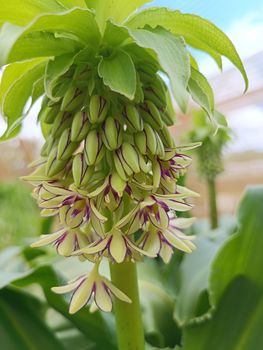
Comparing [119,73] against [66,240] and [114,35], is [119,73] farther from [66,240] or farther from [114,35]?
[66,240]

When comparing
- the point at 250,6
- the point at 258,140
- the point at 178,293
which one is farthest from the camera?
the point at 258,140

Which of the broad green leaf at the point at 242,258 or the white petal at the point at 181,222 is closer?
the white petal at the point at 181,222

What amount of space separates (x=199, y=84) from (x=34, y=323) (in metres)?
0.43

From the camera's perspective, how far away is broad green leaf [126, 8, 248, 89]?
456mm

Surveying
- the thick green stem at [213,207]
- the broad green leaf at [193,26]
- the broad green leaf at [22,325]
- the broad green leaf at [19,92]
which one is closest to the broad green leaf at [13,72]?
the broad green leaf at [19,92]

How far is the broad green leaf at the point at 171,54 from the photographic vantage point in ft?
1.21

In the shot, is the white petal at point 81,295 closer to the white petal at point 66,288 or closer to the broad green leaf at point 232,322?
the white petal at point 66,288

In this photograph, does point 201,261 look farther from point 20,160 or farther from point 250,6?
point 20,160

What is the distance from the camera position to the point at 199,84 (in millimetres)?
474

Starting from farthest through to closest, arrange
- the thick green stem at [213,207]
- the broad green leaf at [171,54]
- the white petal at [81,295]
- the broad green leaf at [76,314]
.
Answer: the thick green stem at [213,207], the broad green leaf at [76,314], the white petal at [81,295], the broad green leaf at [171,54]

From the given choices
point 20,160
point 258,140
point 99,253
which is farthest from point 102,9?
point 20,160

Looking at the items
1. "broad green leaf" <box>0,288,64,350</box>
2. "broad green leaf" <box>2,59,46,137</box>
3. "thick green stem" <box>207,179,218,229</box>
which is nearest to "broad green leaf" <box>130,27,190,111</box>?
"broad green leaf" <box>2,59,46,137</box>

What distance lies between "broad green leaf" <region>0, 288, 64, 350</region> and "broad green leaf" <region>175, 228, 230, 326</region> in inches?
7.3

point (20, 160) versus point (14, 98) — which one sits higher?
point (14, 98)
